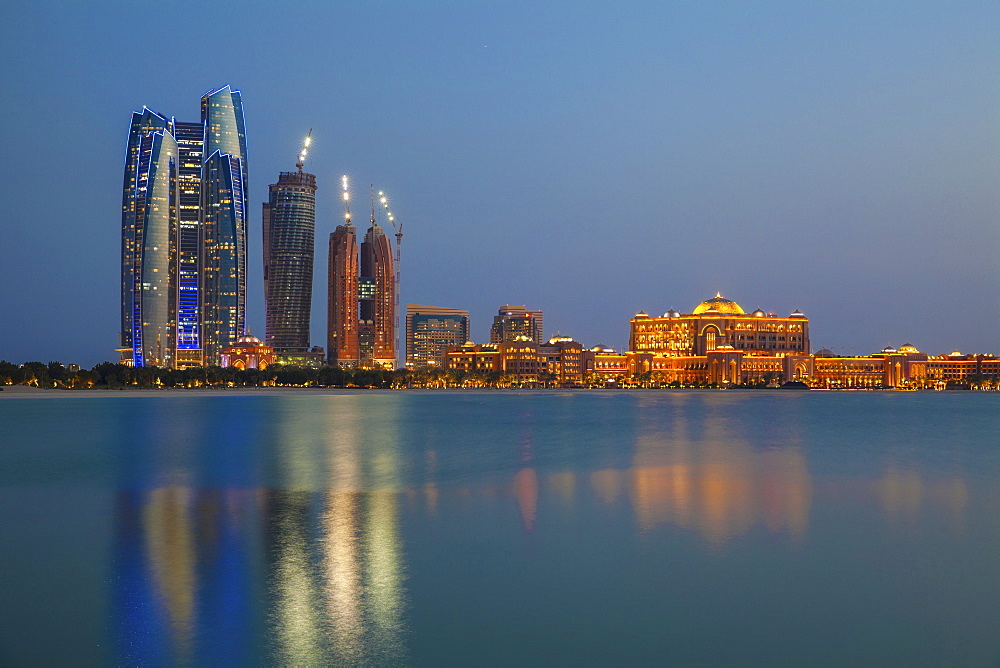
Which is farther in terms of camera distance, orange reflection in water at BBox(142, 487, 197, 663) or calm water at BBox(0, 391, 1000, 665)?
orange reflection in water at BBox(142, 487, 197, 663)

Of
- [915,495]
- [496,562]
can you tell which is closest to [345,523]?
[496,562]

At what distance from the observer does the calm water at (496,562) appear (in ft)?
40.3

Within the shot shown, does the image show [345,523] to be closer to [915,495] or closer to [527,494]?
[527,494]

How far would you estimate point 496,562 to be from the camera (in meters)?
17.3

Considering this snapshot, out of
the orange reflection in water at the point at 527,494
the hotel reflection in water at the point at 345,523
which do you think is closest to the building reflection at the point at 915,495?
the hotel reflection in water at the point at 345,523

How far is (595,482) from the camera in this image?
101ft

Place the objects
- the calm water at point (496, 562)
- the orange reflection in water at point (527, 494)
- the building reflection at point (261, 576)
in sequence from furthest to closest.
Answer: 1. the orange reflection in water at point (527, 494)
2. the calm water at point (496, 562)
3. the building reflection at point (261, 576)

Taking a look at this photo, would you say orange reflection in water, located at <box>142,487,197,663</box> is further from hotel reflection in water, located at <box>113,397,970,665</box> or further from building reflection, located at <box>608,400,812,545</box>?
building reflection, located at <box>608,400,812,545</box>

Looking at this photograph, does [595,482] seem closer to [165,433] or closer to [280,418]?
[165,433]

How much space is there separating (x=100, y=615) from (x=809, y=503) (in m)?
20.2

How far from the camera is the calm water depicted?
12.3 m

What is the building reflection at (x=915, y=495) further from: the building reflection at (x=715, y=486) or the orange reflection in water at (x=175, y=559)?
the orange reflection in water at (x=175, y=559)

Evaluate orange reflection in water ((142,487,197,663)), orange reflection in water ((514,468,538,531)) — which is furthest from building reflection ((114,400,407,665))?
orange reflection in water ((514,468,538,531))

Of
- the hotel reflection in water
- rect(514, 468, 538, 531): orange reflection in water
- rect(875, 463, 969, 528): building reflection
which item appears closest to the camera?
the hotel reflection in water
